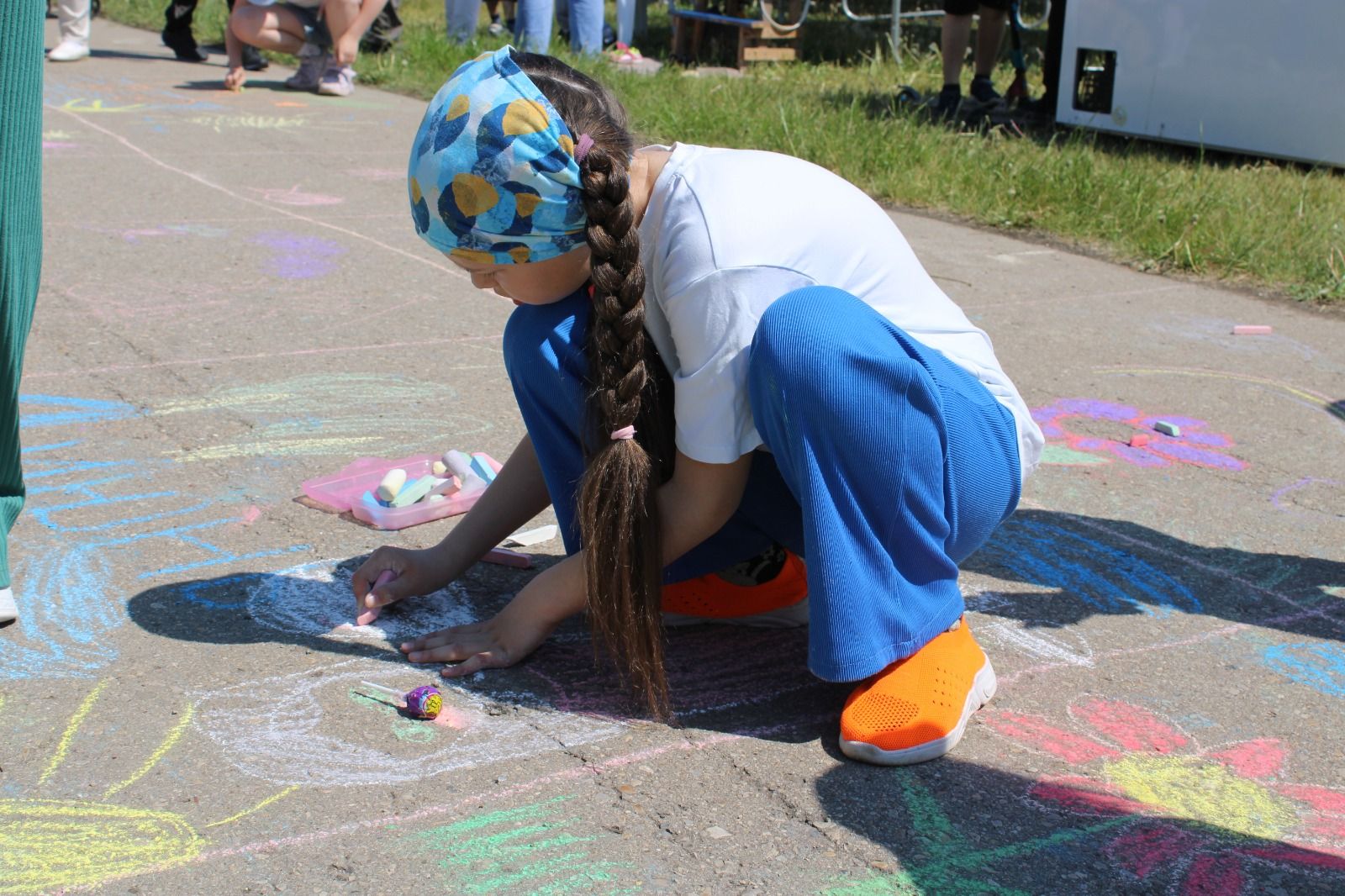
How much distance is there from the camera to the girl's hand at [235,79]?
7.81m

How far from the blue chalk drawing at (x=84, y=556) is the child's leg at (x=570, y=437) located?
674 millimetres

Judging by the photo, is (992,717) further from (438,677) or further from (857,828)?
(438,677)

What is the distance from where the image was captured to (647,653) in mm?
1957

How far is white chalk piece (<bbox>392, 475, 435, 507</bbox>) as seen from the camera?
105 inches

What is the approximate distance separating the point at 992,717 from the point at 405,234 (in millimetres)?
3374

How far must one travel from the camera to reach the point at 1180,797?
1849 millimetres

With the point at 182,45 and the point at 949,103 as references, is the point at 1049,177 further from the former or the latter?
the point at 182,45

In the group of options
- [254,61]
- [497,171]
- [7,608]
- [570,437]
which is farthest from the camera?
[254,61]

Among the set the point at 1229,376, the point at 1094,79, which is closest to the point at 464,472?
the point at 1229,376

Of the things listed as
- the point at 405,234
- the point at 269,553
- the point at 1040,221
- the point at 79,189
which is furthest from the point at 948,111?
the point at 269,553

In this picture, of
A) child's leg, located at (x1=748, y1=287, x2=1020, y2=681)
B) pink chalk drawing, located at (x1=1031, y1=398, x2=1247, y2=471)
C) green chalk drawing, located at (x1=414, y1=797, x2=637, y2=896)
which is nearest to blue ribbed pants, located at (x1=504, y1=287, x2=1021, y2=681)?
child's leg, located at (x1=748, y1=287, x2=1020, y2=681)

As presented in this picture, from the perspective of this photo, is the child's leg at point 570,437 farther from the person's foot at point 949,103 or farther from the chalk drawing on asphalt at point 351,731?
the person's foot at point 949,103

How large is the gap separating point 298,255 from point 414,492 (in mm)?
2077

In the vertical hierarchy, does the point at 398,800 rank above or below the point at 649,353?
below
